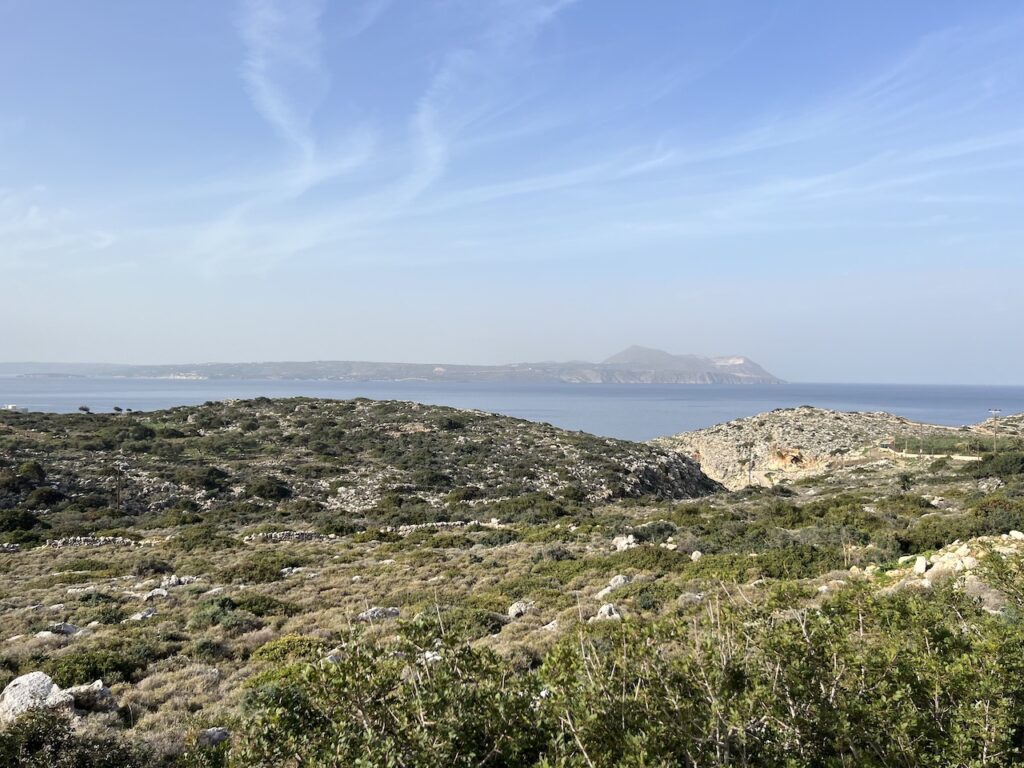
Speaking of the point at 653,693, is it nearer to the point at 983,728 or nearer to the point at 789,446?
the point at 983,728

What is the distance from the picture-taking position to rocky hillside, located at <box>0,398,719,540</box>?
30375 mm

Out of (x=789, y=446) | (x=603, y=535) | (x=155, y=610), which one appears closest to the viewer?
(x=155, y=610)

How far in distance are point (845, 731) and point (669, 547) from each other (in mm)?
14862

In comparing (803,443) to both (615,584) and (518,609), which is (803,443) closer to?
(615,584)

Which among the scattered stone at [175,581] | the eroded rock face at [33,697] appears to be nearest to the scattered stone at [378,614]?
the eroded rock face at [33,697]

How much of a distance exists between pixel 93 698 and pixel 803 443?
5298cm

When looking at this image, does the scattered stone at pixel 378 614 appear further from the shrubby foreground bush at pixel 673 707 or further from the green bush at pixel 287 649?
the shrubby foreground bush at pixel 673 707

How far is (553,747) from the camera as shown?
175 inches

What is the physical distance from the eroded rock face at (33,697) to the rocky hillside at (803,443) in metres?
46.8

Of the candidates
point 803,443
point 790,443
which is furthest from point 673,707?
point 790,443

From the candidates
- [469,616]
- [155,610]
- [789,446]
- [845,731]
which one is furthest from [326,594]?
[789,446]

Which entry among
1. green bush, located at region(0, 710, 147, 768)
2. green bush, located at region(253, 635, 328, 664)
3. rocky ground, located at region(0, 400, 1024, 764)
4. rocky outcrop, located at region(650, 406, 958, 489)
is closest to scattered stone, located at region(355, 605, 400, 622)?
rocky ground, located at region(0, 400, 1024, 764)

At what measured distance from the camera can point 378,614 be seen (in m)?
12.9

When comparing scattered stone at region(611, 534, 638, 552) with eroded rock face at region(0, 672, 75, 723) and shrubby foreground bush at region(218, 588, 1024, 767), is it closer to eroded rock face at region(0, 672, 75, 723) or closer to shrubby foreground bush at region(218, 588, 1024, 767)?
shrubby foreground bush at region(218, 588, 1024, 767)
